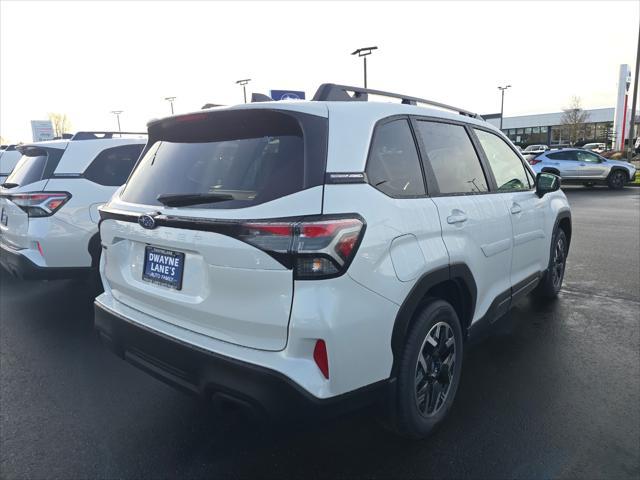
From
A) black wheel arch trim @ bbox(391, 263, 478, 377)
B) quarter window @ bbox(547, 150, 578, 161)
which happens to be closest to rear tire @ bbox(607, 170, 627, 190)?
quarter window @ bbox(547, 150, 578, 161)

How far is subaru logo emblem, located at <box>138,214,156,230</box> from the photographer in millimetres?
2278

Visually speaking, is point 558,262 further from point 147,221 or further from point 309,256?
point 147,221

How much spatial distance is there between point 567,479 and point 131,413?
2.47m

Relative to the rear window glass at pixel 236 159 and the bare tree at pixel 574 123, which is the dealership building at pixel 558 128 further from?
the rear window glass at pixel 236 159

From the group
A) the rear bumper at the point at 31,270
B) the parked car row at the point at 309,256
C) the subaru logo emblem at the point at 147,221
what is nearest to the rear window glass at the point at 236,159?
the parked car row at the point at 309,256

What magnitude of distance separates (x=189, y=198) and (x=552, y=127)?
89.9 metres

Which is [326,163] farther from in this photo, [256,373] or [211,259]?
[256,373]

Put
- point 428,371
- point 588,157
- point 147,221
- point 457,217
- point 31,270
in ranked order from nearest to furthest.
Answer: point 147,221
point 428,371
point 457,217
point 31,270
point 588,157

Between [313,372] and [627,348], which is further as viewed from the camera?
[627,348]

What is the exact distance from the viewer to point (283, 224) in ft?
6.22

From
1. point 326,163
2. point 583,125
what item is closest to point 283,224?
point 326,163

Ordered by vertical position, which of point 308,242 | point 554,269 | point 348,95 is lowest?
point 554,269

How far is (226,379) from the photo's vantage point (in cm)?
201

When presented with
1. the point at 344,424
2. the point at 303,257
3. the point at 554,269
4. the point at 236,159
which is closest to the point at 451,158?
the point at 236,159
